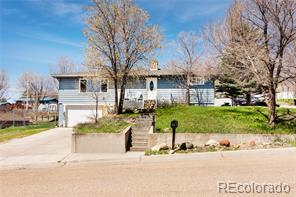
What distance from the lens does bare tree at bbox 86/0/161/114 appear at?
18.6 metres

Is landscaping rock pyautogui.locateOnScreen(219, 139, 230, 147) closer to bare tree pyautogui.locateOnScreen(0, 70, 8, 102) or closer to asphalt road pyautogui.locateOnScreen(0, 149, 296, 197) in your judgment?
asphalt road pyautogui.locateOnScreen(0, 149, 296, 197)

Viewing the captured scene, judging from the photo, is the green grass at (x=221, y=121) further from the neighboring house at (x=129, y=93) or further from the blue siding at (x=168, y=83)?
the blue siding at (x=168, y=83)

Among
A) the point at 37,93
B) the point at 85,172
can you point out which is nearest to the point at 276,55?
the point at 85,172

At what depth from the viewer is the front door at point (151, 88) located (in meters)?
24.9

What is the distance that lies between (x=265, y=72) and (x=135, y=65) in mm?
8311

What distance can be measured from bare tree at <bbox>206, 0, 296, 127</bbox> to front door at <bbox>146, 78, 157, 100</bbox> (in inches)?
384

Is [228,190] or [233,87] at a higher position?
[233,87]

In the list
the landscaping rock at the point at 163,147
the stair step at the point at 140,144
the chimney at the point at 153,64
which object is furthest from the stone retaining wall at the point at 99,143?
the chimney at the point at 153,64

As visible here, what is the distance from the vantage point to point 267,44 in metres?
14.6

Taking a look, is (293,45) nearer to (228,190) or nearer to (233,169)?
(233,169)

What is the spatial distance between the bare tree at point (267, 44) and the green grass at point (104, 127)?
684 centimetres

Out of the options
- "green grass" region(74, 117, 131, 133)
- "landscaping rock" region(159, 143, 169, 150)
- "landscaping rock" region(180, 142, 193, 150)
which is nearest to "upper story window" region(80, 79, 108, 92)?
"green grass" region(74, 117, 131, 133)

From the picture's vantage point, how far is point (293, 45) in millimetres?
14484

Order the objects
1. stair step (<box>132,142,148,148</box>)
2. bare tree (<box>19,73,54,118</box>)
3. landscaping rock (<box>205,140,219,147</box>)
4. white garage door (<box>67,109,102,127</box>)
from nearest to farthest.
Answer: landscaping rock (<box>205,140,219,147</box>)
stair step (<box>132,142,148,148</box>)
white garage door (<box>67,109,102,127</box>)
bare tree (<box>19,73,54,118</box>)
